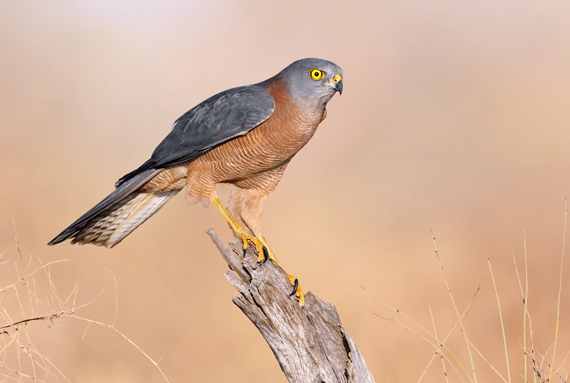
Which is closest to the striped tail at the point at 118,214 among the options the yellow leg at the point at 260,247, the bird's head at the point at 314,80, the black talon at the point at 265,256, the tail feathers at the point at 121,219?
the tail feathers at the point at 121,219

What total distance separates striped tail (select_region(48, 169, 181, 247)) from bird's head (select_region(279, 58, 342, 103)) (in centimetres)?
122

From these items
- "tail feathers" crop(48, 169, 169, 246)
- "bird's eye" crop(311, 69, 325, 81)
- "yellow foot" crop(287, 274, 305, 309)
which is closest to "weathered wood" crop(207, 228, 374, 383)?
"yellow foot" crop(287, 274, 305, 309)

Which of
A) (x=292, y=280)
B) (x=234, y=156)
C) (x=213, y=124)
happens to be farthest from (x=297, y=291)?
(x=213, y=124)

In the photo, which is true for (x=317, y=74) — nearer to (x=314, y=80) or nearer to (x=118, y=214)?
(x=314, y=80)

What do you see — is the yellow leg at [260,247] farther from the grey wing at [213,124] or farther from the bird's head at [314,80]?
the bird's head at [314,80]

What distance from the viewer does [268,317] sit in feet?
10.2

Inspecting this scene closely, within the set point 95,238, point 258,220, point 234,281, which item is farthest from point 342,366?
point 95,238

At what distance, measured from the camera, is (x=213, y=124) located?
366cm

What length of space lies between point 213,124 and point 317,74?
802mm

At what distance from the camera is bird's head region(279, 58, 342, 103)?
3.38 m

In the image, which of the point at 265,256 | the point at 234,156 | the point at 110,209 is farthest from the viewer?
the point at 110,209

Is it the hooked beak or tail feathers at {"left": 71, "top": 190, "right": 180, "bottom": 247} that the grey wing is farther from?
the hooked beak

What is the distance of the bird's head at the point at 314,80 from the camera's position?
3.38 metres

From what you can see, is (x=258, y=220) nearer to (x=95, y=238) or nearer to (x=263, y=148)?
(x=263, y=148)
